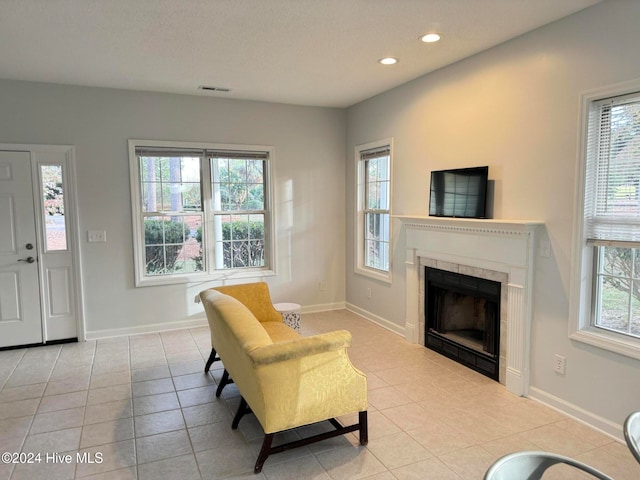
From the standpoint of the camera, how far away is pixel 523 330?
10.5 ft

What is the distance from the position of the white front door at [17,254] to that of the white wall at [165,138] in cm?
32

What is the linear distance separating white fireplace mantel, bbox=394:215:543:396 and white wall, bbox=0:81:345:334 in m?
1.90

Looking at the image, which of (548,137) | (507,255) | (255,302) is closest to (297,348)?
(255,302)

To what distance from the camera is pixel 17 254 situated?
436 cm

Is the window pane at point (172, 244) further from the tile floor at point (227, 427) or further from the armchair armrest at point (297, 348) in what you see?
the armchair armrest at point (297, 348)

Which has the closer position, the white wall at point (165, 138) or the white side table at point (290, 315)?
the white side table at point (290, 315)

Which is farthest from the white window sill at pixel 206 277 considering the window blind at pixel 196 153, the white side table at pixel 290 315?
the window blind at pixel 196 153

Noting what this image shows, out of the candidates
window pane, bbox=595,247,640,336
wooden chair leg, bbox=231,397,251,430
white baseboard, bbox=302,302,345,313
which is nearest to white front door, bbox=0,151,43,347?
wooden chair leg, bbox=231,397,251,430

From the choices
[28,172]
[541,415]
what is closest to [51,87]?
[28,172]

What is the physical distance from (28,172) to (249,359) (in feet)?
11.7

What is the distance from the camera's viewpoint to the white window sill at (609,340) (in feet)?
8.34

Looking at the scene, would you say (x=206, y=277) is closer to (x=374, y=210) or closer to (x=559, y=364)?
(x=374, y=210)

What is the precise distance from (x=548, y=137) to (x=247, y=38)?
227 centimetres

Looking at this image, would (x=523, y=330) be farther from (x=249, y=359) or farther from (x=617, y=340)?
(x=249, y=359)
